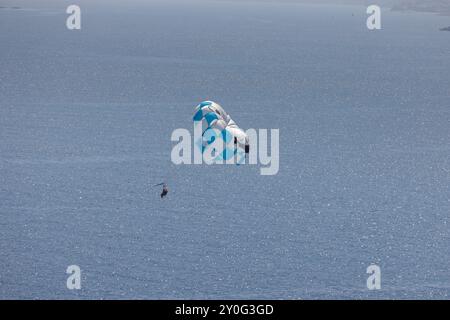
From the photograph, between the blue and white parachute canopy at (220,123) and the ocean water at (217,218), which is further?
the ocean water at (217,218)

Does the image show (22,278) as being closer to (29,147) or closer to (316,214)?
(316,214)

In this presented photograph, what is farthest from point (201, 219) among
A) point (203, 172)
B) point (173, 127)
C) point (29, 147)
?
point (173, 127)

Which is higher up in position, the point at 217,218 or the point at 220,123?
the point at 217,218

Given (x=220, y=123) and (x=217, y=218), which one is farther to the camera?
(x=217, y=218)

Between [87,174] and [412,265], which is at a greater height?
[87,174]

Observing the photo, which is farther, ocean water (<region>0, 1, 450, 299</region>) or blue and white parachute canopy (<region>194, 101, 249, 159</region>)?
ocean water (<region>0, 1, 450, 299</region>)

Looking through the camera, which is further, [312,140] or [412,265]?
[312,140]

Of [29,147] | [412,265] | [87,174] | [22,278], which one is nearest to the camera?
[22,278]

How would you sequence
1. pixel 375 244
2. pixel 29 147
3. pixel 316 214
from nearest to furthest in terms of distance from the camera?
pixel 375 244
pixel 316 214
pixel 29 147

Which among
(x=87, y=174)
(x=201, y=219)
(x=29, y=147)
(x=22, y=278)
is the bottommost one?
(x=22, y=278)
